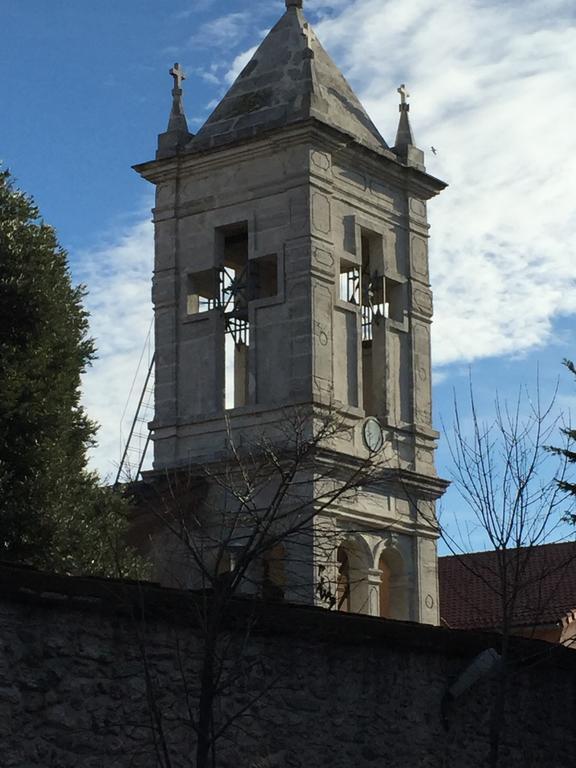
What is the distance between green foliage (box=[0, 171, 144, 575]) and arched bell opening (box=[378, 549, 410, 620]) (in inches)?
427

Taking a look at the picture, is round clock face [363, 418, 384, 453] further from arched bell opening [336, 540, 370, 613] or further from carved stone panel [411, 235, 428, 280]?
carved stone panel [411, 235, 428, 280]

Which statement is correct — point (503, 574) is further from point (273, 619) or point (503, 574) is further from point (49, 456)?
point (49, 456)

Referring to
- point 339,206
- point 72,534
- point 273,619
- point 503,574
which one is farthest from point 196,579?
point 273,619

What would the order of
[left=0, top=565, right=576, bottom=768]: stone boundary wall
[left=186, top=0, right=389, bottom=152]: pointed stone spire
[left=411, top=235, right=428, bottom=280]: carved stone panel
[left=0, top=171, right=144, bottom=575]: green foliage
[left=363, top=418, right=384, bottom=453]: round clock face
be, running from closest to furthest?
[left=0, top=565, right=576, bottom=768]: stone boundary wall → [left=0, top=171, right=144, bottom=575]: green foliage → [left=363, top=418, right=384, bottom=453]: round clock face → [left=186, top=0, right=389, bottom=152]: pointed stone spire → [left=411, top=235, right=428, bottom=280]: carved stone panel

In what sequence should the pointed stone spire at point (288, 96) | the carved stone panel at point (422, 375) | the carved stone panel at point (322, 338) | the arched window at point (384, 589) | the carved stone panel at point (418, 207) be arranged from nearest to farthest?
the carved stone panel at point (322, 338)
the pointed stone spire at point (288, 96)
the arched window at point (384, 589)
the carved stone panel at point (422, 375)
the carved stone panel at point (418, 207)

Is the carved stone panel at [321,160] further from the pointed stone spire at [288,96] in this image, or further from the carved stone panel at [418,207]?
the carved stone panel at [418,207]

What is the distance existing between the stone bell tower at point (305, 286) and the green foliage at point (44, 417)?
26.8 feet

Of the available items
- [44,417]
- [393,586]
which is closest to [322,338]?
[393,586]

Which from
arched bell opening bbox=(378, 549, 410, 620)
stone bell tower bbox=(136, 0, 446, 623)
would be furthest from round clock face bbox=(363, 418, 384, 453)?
arched bell opening bbox=(378, 549, 410, 620)

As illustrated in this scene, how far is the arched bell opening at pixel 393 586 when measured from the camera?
132 ft

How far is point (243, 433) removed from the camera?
3856 cm

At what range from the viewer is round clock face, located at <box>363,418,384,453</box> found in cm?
Result: 3919

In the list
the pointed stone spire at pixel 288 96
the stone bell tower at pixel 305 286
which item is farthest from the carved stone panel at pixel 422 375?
the pointed stone spire at pixel 288 96

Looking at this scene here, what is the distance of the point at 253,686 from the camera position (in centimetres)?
1550
